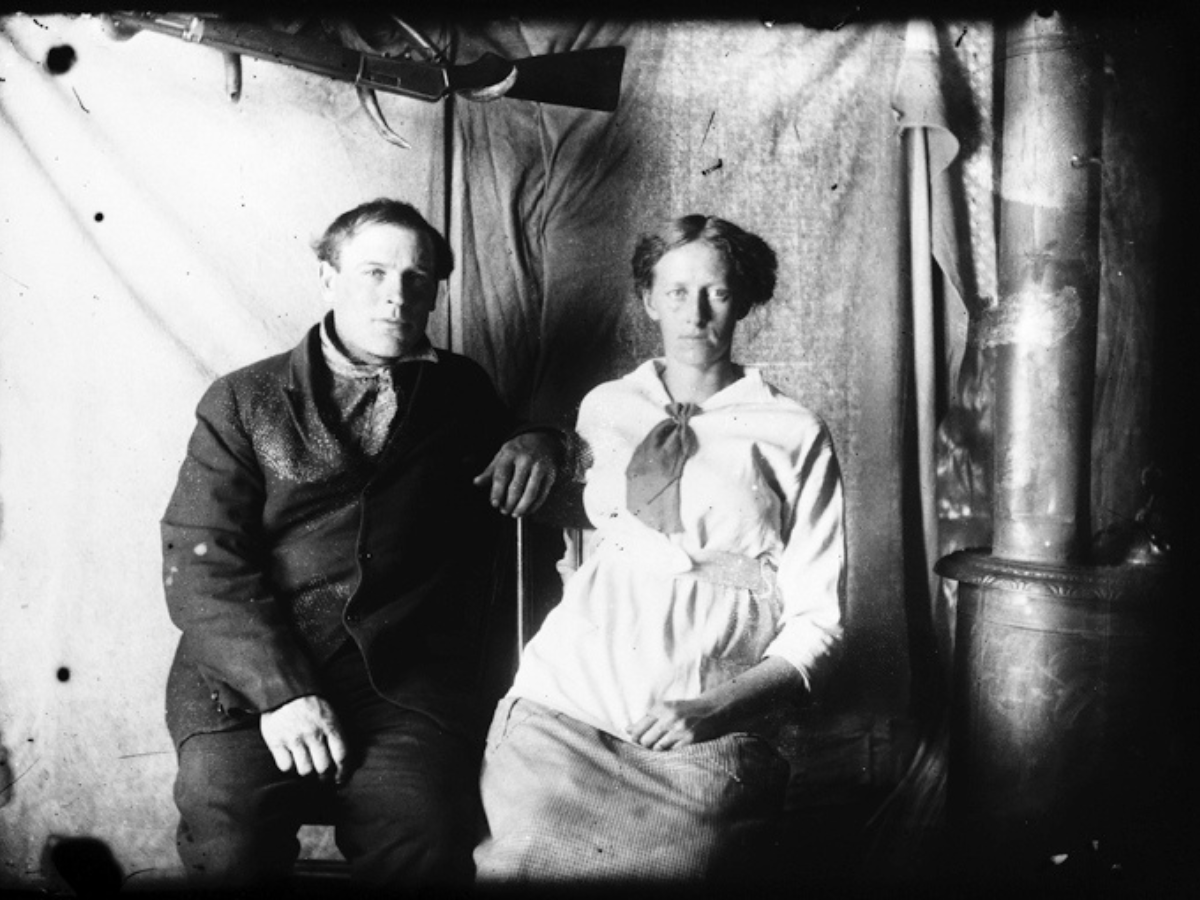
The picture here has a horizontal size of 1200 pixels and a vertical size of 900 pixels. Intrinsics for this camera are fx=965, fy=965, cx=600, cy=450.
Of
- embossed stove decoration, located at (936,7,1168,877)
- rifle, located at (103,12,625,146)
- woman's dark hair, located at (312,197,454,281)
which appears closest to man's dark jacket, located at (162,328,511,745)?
woman's dark hair, located at (312,197,454,281)

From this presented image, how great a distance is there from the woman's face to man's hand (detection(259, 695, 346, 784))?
79cm

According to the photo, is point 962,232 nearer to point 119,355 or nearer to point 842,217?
point 842,217

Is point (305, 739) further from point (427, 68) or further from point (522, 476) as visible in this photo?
point (427, 68)

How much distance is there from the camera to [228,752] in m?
1.45

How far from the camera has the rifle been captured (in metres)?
1.59

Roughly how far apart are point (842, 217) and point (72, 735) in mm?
1581

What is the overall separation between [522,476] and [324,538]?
0.33 meters

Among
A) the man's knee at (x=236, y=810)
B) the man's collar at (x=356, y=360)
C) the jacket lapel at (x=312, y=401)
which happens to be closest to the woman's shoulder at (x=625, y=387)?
the man's collar at (x=356, y=360)

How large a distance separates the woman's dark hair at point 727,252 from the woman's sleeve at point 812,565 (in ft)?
0.87

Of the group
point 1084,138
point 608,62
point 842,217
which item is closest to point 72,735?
point 608,62

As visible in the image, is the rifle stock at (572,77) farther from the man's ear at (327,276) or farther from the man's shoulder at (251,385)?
the man's shoulder at (251,385)

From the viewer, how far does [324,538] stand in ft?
5.04

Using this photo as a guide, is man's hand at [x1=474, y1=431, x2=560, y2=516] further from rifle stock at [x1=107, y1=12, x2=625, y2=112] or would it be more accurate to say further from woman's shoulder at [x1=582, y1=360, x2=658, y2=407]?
rifle stock at [x1=107, y1=12, x2=625, y2=112]

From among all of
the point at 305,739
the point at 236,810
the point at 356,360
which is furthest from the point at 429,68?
the point at 236,810
